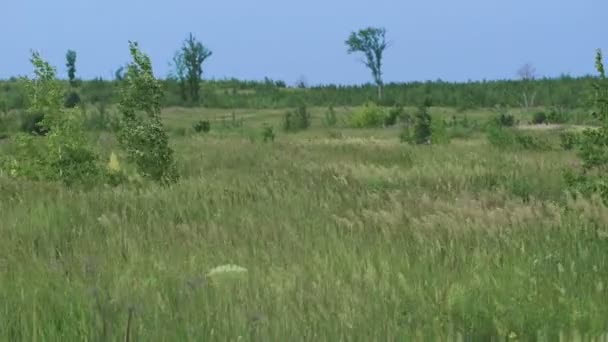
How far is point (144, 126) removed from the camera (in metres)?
11.0

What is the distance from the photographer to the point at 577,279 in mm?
3504

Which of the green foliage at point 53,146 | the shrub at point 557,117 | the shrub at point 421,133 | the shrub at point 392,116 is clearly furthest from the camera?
the shrub at point 392,116

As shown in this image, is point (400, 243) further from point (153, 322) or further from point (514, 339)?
point (153, 322)

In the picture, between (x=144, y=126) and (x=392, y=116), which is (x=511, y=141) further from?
(x=392, y=116)

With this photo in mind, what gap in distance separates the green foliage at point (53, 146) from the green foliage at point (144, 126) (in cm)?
67

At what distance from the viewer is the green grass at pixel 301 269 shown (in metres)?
2.67

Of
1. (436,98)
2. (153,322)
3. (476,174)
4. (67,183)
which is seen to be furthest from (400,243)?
(436,98)

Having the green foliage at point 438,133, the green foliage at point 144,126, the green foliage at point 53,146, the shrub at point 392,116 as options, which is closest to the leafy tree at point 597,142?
the green foliage at point 144,126

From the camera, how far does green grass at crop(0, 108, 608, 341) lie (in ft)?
8.77

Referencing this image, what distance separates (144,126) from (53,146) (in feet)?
4.72

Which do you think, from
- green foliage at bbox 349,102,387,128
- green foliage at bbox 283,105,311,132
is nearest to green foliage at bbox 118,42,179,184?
green foliage at bbox 283,105,311,132

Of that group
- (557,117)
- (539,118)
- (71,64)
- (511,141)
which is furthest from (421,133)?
(71,64)

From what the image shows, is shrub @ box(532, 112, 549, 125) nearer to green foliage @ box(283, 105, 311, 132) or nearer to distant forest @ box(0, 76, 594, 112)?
distant forest @ box(0, 76, 594, 112)

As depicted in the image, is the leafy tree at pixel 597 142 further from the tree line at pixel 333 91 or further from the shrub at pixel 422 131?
the tree line at pixel 333 91
